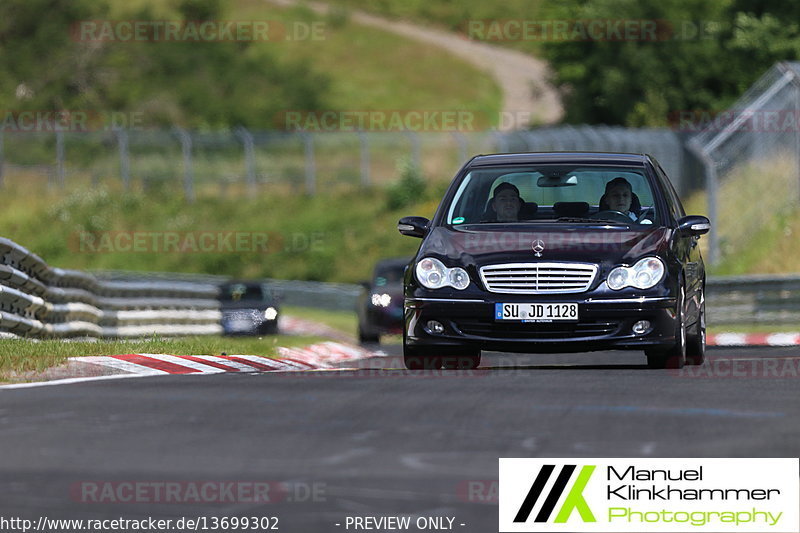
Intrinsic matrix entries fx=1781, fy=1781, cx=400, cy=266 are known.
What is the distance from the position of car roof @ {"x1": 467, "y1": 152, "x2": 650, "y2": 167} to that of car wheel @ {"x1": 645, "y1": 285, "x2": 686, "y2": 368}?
1.39 meters

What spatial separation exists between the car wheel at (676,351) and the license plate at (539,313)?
0.71 metres

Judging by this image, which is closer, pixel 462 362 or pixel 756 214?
pixel 462 362

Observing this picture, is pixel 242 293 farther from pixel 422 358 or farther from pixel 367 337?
pixel 422 358

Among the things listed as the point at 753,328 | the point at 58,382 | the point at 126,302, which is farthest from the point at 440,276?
the point at 753,328

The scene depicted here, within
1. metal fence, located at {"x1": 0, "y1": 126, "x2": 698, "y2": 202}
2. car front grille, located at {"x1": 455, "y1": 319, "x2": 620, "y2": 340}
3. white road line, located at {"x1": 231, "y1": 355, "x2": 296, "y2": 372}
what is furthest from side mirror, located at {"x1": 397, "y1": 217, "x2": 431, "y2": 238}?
metal fence, located at {"x1": 0, "y1": 126, "x2": 698, "y2": 202}

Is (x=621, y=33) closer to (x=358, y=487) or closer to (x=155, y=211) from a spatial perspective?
(x=155, y=211)

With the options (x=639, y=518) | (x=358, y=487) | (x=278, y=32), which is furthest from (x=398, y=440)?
(x=278, y=32)

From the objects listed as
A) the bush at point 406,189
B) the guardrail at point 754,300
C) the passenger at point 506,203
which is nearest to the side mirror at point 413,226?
the passenger at point 506,203

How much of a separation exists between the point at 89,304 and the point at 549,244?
10.4 metres

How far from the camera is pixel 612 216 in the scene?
13.8 metres

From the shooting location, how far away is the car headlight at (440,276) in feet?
42.7

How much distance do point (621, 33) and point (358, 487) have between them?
47.0 meters

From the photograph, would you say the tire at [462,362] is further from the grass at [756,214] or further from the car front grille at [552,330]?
the grass at [756,214]

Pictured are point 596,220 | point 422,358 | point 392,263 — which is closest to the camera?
point 422,358
